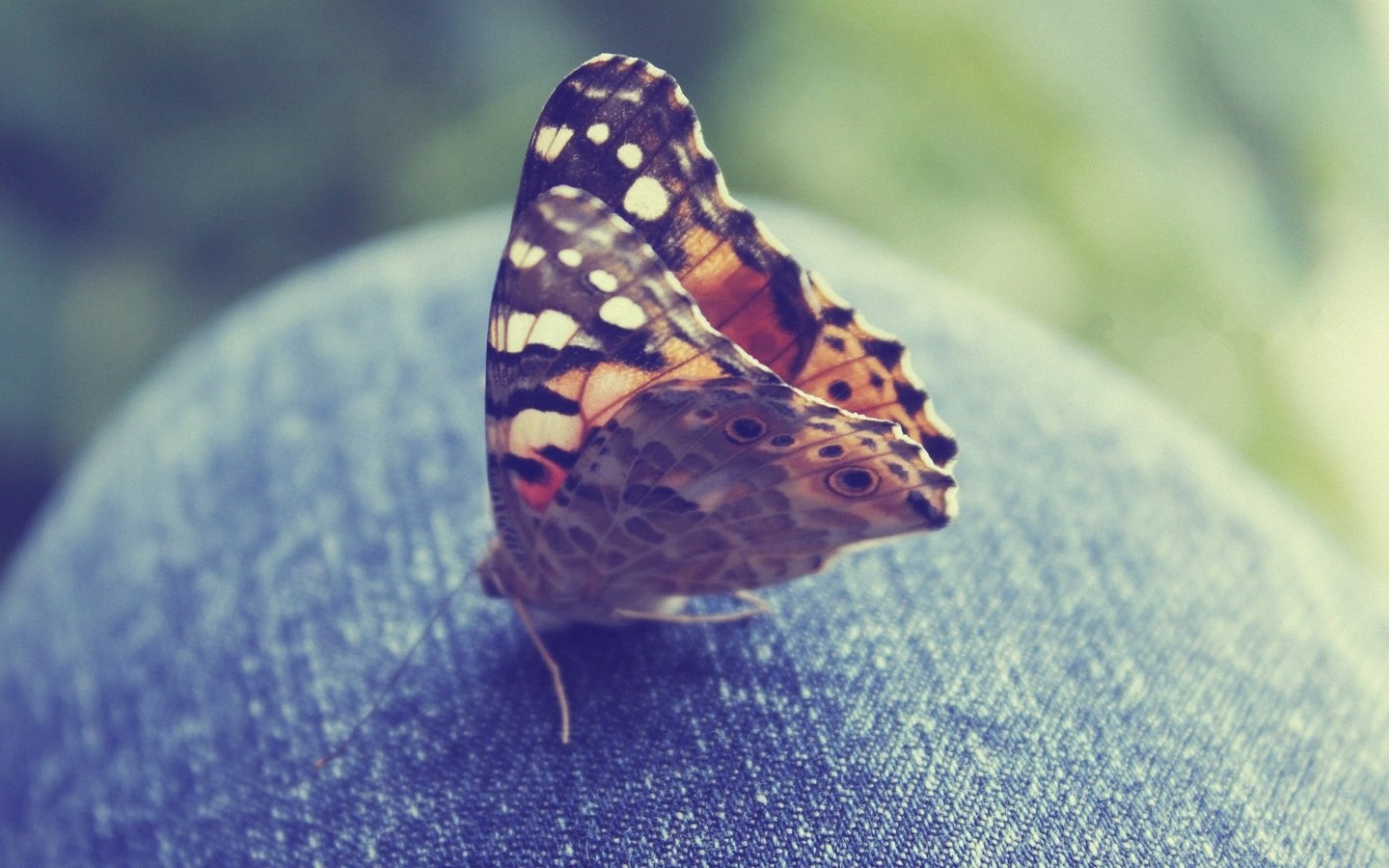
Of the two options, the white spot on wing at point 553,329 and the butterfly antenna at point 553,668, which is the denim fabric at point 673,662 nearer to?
the butterfly antenna at point 553,668

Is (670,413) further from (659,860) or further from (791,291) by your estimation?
(659,860)

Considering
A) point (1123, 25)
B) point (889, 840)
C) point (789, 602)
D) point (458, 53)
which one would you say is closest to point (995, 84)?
point (1123, 25)

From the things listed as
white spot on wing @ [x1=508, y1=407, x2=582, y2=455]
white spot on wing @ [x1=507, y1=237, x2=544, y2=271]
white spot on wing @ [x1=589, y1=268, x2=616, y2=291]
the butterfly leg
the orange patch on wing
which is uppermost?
white spot on wing @ [x1=507, y1=237, x2=544, y2=271]

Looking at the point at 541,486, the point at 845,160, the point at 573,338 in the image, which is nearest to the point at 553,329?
the point at 573,338

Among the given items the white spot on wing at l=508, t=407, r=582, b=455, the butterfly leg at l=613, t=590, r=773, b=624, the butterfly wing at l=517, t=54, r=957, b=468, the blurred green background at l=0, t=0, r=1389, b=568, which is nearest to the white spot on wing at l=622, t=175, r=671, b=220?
the butterfly wing at l=517, t=54, r=957, b=468

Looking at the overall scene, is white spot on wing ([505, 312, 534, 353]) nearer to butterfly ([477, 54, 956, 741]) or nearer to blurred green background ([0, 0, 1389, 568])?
butterfly ([477, 54, 956, 741])

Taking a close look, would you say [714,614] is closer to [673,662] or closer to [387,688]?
[673,662]
